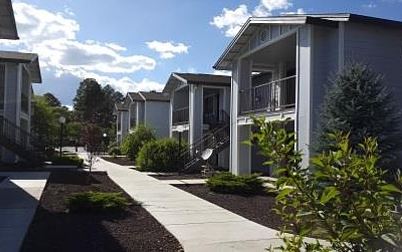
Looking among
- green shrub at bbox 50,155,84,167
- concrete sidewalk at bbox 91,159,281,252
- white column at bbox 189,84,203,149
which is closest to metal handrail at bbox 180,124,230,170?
white column at bbox 189,84,203,149

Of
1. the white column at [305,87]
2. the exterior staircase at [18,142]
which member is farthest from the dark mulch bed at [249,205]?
the exterior staircase at [18,142]

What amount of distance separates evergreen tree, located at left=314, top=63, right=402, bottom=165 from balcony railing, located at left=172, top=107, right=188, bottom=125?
23.0m

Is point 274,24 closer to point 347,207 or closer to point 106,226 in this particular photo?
point 106,226

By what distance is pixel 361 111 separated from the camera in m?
11.9

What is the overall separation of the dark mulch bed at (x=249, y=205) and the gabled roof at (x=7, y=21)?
7060mm

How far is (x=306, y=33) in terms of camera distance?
14.7 meters

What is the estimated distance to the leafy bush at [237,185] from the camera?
1558cm

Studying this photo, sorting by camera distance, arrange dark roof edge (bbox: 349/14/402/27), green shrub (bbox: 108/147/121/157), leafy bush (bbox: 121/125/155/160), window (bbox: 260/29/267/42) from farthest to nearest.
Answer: green shrub (bbox: 108/147/121/157)
leafy bush (bbox: 121/125/155/160)
window (bbox: 260/29/267/42)
dark roof edge (bbox: 349/14/402/27)

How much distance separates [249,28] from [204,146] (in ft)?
40.0

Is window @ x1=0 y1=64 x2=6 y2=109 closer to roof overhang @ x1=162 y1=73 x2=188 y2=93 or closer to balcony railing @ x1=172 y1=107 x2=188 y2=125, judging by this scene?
roof overhang @ x1=162 y1=73 x2=188 y2=93

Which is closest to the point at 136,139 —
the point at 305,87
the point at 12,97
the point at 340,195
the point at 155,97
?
the point at 155,97

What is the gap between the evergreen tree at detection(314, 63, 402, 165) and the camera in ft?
38.5

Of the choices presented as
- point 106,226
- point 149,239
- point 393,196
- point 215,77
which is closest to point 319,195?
point 393,196

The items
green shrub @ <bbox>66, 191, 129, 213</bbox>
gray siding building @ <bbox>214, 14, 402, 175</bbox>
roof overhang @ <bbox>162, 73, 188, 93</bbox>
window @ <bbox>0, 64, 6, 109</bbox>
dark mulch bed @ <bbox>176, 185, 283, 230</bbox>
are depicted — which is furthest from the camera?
A: roof overhang @ <bbox>162, 73, 188, 93</bbox>
